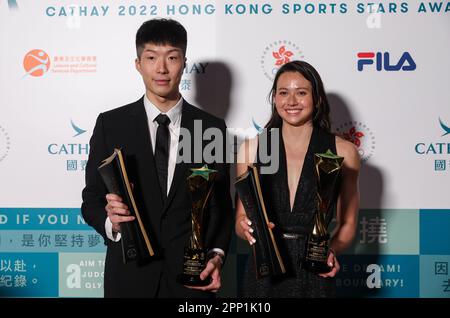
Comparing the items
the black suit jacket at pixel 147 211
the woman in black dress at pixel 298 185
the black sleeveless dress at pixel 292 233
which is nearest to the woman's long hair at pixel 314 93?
the woman in black dress at pixel 298 185

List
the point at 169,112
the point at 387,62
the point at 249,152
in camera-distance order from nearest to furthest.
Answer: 1. the point at 169,112
2. the point at 249,152
3. the point at 387,62

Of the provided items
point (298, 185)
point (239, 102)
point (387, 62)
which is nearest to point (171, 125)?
point (298, 185)

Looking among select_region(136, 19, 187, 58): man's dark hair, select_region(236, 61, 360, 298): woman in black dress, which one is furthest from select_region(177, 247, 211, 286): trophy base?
select_region(136, 19, 187, 58): man's dark hair

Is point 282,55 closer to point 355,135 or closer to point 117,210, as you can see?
point 355,135

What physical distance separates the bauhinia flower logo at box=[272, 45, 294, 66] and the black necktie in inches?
33.3

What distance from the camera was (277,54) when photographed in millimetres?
2490

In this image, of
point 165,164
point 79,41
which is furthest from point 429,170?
point 79,41

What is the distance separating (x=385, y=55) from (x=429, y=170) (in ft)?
1.99

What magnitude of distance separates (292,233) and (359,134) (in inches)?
34.2

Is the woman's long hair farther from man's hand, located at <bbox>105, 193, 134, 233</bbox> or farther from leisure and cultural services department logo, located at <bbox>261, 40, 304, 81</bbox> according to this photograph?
man's hand, located at <bbox>105, 193, 134, 233</bbox>

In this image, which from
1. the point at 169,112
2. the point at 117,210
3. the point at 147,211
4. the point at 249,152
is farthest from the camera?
the point at 249,152

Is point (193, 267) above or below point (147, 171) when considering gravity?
below

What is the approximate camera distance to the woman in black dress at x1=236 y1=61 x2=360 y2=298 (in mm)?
1827
